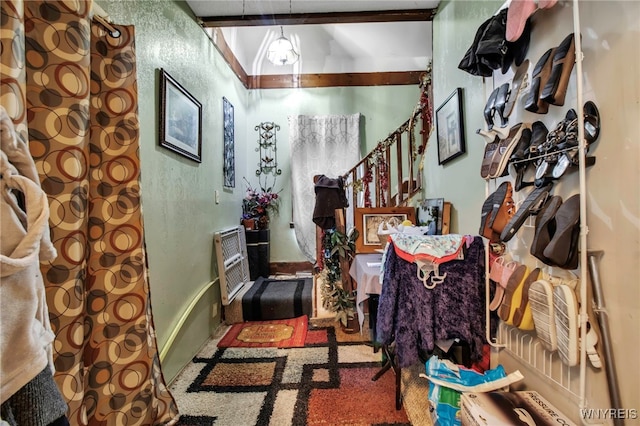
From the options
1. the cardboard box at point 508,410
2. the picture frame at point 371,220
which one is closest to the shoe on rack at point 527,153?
the cardboard box at point 508,410

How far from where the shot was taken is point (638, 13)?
2.44 feet

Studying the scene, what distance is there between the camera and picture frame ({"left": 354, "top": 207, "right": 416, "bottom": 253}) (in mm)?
2217

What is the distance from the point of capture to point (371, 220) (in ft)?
7.36

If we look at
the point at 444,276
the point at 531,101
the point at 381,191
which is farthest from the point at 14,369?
the point at 381,191

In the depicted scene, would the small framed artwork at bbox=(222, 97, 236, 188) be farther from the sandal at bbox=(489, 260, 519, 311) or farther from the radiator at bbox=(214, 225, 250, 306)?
the sandal at bbox=(489, 260, 519, 311)

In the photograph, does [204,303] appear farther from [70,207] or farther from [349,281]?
[70,207]

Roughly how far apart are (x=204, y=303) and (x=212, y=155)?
1.35 m

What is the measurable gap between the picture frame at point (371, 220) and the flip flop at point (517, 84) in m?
1.12

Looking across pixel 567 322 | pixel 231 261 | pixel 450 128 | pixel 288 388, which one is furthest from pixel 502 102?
pixel 231 261

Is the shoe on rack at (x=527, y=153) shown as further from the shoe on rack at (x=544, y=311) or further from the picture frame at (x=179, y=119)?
the picture frame at (x=179, y=119)

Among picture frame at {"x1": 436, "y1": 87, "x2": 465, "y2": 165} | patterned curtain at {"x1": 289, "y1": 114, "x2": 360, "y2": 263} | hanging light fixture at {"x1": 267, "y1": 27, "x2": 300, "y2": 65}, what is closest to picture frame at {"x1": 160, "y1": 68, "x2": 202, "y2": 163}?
hanging light fixture at {"x1": 267, "y1": 27, "x2": 300, "y2": 65}

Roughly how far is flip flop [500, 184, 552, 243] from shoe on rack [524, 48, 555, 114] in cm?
29

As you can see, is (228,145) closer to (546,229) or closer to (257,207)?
(257,207)

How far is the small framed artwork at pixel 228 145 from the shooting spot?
296cm
